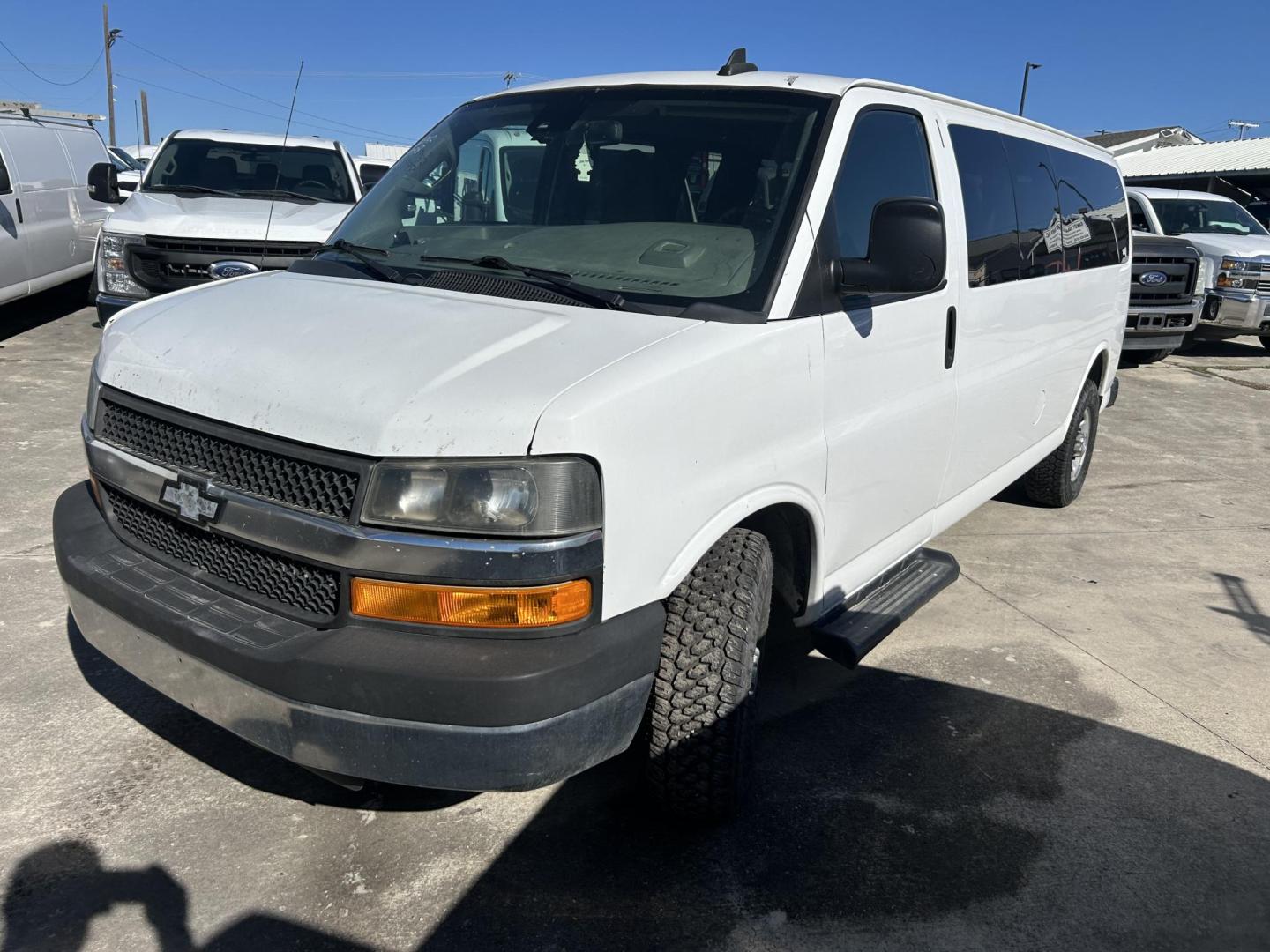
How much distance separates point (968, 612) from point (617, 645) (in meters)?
2.83

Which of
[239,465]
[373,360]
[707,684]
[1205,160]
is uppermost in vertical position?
[1205,160]

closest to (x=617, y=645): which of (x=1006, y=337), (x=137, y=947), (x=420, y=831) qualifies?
(x=420, y=831)

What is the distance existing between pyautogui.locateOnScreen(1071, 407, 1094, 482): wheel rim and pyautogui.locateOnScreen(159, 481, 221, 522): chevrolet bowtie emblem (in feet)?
16.8

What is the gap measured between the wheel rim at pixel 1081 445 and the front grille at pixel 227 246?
5.32 meters

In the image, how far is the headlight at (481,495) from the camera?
239 centimetres

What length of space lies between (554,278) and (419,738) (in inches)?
55.9

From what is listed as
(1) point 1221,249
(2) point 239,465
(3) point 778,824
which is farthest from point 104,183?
(1) point 1221,249

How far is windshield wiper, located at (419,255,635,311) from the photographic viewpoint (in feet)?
9.80

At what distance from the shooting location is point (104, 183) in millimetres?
8359

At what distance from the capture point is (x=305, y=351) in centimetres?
273

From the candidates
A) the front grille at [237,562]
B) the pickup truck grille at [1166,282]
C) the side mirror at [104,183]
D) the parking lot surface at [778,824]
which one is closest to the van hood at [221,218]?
the side mirror at [104,183]

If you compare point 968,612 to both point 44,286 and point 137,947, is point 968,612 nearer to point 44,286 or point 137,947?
point 137,947

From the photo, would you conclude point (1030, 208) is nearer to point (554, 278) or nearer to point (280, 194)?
point (554, 278)

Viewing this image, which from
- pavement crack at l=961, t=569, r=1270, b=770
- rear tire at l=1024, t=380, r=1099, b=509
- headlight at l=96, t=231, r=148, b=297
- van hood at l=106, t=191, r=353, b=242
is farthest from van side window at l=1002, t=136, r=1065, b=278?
headlight at l=96, t=231, r=148, b=297
